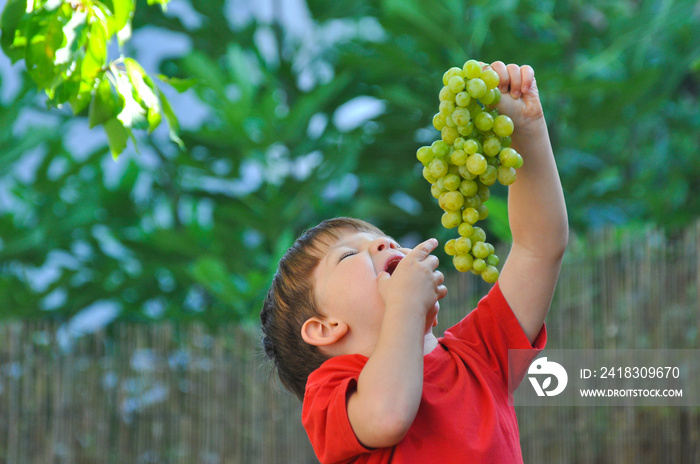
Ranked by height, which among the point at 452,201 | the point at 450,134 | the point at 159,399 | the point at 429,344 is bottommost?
the point at 159,399

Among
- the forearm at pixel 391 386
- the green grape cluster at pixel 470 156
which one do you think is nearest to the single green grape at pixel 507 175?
the green grape cluster at pixel 470 156

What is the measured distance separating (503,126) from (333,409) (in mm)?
487

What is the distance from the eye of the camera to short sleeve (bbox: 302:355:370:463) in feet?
3.37

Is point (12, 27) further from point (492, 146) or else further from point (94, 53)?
point (492, 146)

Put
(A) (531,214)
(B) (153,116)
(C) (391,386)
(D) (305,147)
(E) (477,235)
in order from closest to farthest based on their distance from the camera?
(C) (391,386) < (E) (477,235) < (A) (531,214) < (B) (153,116) < (D) (305,147)

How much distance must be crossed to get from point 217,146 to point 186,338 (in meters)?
1.86

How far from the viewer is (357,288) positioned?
117cm

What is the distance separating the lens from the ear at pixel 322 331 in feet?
3.86

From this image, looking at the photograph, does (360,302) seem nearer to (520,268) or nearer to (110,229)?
(520,268)

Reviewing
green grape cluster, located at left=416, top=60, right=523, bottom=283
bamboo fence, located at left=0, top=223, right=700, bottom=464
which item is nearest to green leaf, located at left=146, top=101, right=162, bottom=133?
green grape cluster, located at left=416, top=60, right=523, bottom=283

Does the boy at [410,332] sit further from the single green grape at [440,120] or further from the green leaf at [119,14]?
the green leaf at [119,14]

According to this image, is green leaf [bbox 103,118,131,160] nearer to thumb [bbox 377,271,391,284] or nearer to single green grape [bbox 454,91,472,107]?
thumb [bbox 377,271,391,284]

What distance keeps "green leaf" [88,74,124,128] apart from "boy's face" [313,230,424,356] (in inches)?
20.5

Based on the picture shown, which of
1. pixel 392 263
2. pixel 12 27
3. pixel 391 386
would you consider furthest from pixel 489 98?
pixel 12 27
